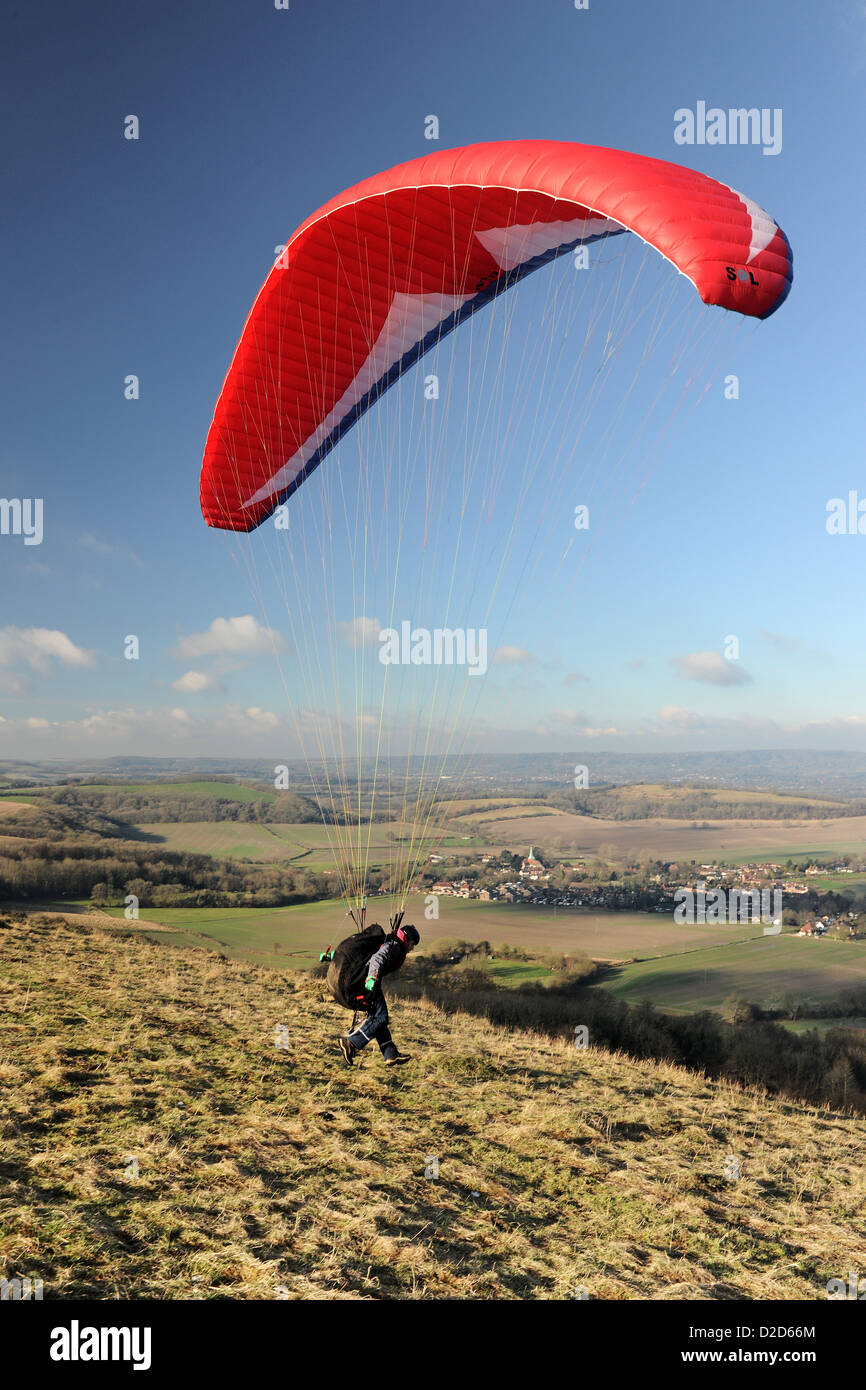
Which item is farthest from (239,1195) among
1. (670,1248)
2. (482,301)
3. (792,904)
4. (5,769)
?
(5,769)

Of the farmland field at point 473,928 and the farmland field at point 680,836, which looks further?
the farmland field at point 680,836

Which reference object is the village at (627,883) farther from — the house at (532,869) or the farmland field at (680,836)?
the farmland field at (680,836)

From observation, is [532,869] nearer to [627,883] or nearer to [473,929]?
[627,883]

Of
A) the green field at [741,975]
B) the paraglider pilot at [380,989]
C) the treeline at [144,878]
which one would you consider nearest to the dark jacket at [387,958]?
the paraglider pilot at [380,989]

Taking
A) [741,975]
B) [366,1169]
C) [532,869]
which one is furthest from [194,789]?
[366,1169]

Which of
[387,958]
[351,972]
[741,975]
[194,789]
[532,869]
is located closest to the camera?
[387,958]

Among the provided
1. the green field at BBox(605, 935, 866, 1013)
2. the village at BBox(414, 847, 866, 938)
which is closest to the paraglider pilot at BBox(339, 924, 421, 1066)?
the green field at BBox(605, 935, 866, 1013)

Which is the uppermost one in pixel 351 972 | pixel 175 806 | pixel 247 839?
pixel 351 972

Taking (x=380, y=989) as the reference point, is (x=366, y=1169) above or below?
below
